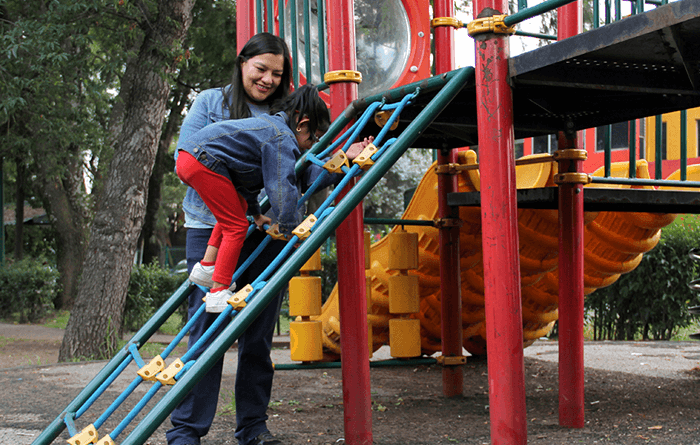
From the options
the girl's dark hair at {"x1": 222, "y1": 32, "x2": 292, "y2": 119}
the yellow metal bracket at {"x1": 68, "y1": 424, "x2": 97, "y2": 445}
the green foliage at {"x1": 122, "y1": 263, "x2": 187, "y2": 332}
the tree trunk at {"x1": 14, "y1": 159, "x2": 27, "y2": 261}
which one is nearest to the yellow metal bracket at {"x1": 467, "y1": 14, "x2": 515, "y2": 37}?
the girl's dark hair at {"x1": 222, "y1": 32, "x2": 292, "y2": 119}

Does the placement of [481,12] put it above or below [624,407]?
above

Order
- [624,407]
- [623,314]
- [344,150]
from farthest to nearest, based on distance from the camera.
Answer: [623,314], [624,407], [344,150]

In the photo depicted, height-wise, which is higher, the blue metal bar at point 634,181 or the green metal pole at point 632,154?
the green metal pole at point 632,154

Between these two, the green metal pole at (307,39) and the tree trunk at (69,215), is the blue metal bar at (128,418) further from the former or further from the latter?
the tree trunk at (69,215)

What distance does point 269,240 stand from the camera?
9.25 ft

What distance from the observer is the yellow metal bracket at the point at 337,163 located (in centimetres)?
278

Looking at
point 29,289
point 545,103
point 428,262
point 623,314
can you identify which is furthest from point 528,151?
point 545,103

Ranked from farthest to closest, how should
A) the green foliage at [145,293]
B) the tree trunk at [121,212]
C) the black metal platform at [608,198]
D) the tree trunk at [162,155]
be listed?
1. the tree trunk at [162,155]
2. the green foliage at [145,293]
3. the tree trunk at [121,212]
4. the black metal platform at [608,198]

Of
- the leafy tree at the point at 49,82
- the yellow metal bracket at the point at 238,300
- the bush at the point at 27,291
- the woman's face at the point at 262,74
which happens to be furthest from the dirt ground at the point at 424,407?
the bush at the point at 27,291

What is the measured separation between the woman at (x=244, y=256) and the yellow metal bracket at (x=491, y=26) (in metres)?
0.79

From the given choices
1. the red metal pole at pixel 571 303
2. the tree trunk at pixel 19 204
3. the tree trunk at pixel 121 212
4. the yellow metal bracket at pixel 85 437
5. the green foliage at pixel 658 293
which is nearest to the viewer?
the yellow metal bracket at pixel 85 437

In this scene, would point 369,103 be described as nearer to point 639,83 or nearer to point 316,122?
point 316,122

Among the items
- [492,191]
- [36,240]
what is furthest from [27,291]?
[36,240]

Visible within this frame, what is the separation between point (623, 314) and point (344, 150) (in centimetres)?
649
